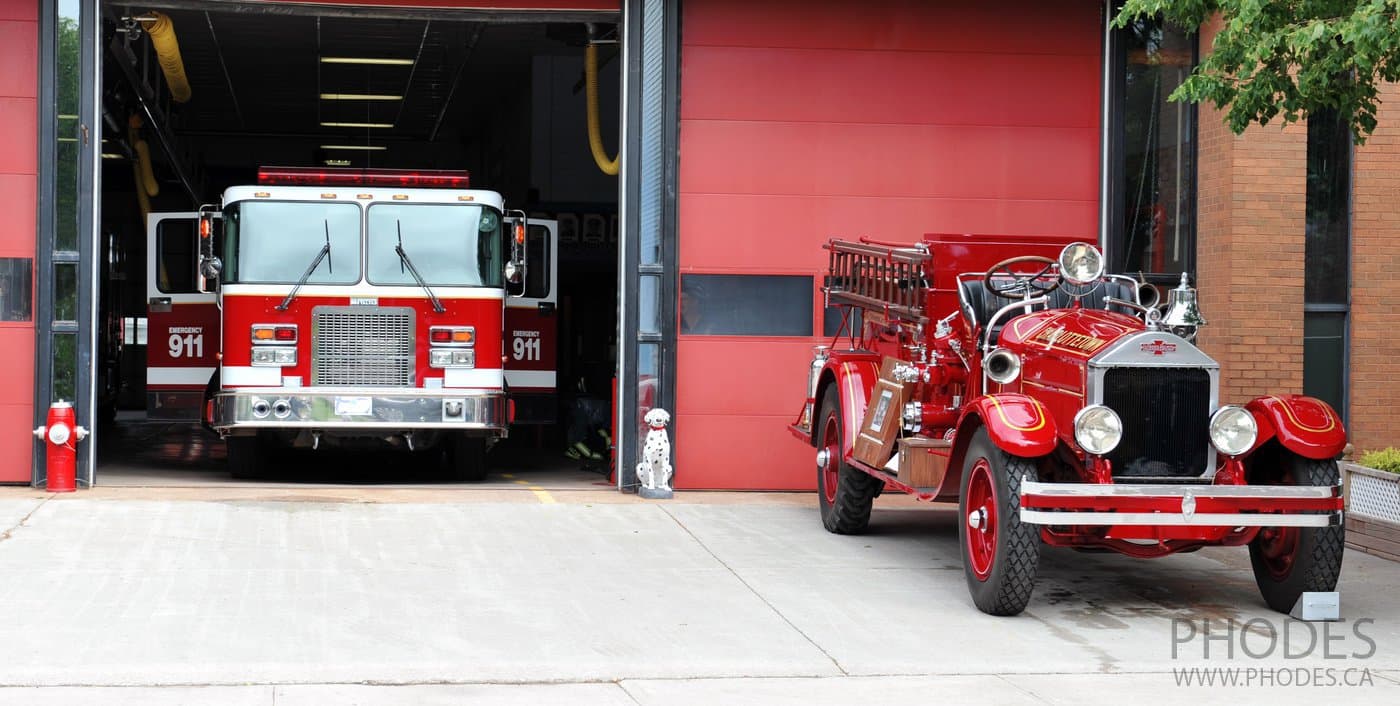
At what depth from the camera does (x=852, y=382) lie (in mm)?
11227

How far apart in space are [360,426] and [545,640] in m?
6.57

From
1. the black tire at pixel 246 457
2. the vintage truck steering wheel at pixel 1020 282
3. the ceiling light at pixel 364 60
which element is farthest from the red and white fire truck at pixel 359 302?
the ceiling light at pixel 364 60

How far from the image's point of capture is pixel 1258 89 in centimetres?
934

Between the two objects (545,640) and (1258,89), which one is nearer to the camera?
(545,640)

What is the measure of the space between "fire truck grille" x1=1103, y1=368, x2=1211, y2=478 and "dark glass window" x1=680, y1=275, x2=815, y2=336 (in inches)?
226

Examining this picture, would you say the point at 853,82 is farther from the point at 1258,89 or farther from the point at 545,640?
the point at 545,640

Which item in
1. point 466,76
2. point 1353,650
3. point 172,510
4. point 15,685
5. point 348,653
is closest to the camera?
point 15,685

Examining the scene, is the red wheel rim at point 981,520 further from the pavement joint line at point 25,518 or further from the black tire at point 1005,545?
the pavement joint line at point 25,518

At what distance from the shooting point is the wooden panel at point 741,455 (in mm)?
13953

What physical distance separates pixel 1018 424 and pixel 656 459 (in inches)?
214

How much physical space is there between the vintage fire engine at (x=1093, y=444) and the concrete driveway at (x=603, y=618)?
437 millimetres

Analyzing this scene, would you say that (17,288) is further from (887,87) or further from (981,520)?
(981,520)

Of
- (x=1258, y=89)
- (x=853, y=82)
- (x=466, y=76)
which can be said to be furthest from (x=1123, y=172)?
(x=466, y=76)

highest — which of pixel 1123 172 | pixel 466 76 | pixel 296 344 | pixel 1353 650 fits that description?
pixel 466 76
